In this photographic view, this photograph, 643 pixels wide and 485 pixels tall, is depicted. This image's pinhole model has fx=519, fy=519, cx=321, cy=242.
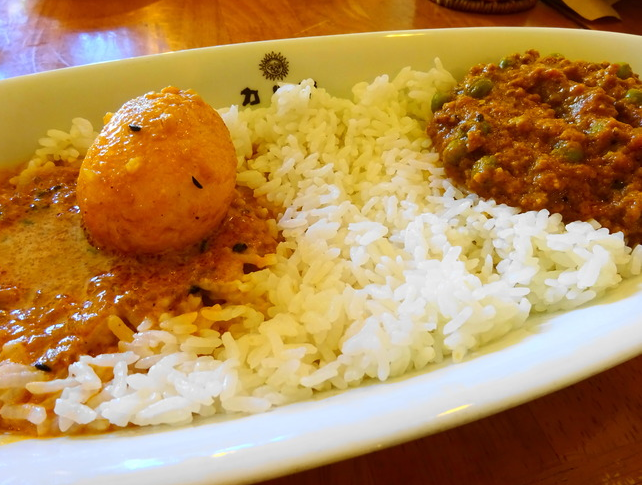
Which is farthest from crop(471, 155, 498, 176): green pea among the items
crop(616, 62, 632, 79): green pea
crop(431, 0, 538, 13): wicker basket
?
crop(431, 0, 538, 13): wicker basket

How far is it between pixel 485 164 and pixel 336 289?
0.76 m

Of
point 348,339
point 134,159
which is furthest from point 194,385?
point 134,159

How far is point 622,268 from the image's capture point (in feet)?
5.74

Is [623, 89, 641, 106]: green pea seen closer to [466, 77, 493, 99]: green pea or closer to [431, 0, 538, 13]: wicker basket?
[466, 77, 493, 99]: green pea

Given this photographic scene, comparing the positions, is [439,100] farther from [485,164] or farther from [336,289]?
[336,289]

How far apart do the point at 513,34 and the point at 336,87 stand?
95 cm

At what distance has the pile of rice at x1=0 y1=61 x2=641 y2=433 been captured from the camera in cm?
153

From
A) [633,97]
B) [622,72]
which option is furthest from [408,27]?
[633,97]

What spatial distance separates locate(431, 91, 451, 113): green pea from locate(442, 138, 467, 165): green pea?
12.9 inches

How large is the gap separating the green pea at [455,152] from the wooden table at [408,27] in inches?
37.4

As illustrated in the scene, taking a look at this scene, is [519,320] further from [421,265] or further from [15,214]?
[15,214]

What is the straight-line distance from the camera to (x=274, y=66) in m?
2.55

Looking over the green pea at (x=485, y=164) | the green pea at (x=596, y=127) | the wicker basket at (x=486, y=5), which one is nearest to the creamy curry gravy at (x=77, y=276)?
the green pea at (x=485, y=164)

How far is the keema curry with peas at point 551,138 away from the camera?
6.21ft
